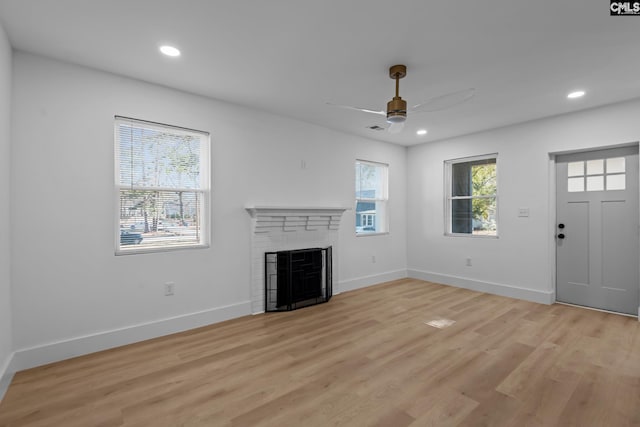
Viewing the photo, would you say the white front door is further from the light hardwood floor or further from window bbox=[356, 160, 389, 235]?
window bbox=[356, 160, 389, 235]

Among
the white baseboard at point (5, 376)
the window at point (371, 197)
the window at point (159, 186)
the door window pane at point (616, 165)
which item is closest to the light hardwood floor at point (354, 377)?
the white baseboard at point (5, 376)

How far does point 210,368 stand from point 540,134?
4.94 meters

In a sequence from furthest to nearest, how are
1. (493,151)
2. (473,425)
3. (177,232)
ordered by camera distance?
(493,151), (177,232), (473,425)

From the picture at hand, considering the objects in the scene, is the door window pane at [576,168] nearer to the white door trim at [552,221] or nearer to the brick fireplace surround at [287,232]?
the white door trim at [552,221]

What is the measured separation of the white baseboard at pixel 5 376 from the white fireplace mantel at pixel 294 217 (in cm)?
237

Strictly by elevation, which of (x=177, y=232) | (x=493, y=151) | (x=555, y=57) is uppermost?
(x=555, y=57)

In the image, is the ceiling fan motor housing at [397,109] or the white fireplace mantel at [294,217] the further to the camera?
the white fireplace mantel at [294,217]

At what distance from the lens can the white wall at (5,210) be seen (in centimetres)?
225

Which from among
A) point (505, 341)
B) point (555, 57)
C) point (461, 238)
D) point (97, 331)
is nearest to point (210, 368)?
point (97, 331)

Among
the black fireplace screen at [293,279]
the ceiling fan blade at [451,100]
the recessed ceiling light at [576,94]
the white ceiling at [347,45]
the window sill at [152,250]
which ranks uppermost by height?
the white ceiling at [347,45]

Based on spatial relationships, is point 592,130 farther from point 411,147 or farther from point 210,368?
point 210,368

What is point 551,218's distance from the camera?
431 cm

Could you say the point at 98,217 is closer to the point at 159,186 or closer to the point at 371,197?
the point at 159,186

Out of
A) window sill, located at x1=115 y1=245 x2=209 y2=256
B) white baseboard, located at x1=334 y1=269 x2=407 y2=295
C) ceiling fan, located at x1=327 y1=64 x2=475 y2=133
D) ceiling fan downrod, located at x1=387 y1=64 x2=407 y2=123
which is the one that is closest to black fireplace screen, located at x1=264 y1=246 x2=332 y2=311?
white baseboard, located at x1=334 y1=269 x2=407 y2=295
